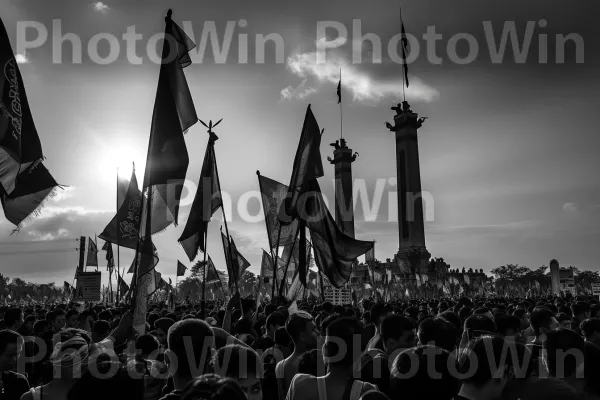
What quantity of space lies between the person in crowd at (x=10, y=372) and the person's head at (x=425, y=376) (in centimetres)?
371

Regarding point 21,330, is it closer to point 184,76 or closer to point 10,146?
point 10,146

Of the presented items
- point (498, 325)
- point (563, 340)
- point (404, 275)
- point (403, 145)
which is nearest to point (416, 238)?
point (404, 275)

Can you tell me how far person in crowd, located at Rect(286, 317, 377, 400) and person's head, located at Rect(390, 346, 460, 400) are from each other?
0.89m

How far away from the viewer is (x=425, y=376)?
2.75 meters

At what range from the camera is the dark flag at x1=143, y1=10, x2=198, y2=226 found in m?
7.75

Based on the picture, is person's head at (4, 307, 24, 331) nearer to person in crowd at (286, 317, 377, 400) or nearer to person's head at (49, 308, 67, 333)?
person's head at (49, 308, 67, 333)

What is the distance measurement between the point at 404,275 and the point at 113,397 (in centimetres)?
4736

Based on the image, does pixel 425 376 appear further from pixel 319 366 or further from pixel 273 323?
pixel 273 323

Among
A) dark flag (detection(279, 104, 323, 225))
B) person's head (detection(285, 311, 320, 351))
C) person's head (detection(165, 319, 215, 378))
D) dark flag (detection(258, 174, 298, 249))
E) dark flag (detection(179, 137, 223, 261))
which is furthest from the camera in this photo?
dark flag (detection(258, 174, 298, 249))

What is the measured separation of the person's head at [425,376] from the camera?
2.73 m

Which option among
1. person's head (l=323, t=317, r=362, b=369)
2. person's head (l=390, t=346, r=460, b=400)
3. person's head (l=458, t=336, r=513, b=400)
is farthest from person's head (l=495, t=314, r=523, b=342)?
person's head (l=390, t=346, r=460, b=400)

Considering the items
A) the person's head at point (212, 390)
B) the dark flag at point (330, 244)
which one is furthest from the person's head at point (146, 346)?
the dark flag at point (330, 244)

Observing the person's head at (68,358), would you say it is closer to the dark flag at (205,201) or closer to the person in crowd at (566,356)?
the person in crowd at (566,356)

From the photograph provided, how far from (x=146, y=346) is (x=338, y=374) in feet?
8.30
